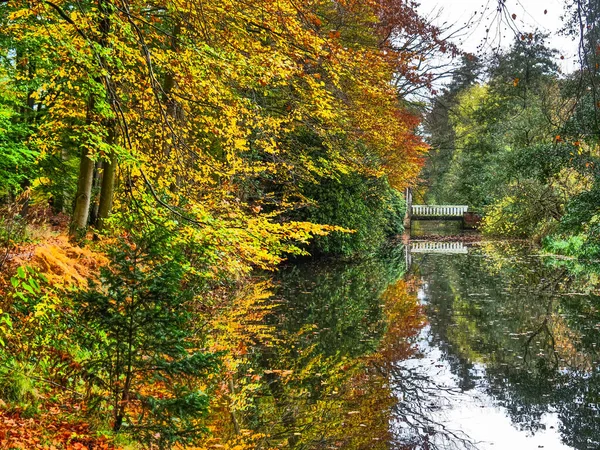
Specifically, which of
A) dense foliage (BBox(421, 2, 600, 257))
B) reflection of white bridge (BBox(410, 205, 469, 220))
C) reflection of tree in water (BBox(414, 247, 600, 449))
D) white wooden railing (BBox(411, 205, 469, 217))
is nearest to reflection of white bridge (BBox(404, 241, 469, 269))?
dense foliage (BBox(421, 2, 600, 257))

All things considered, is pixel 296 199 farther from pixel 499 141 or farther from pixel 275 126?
pixel 499 141

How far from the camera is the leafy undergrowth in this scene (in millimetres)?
3824

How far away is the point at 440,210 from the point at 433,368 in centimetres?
3629

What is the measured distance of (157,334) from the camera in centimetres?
424

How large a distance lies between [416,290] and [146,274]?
11157mm

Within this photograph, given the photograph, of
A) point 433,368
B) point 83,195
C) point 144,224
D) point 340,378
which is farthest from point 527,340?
point 83,195

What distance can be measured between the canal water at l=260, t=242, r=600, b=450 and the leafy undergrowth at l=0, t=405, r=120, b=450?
1483 millimetres

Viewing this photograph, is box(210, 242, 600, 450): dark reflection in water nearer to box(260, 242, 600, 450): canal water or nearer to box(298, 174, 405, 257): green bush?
box(260, 242, 600, 450): canal water

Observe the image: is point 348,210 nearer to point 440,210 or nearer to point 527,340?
point 527,340

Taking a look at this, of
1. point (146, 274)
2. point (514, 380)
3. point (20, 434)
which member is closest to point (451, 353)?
point (514, 380)

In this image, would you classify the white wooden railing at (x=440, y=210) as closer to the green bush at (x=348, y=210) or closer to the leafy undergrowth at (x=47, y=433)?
the green bush at (x=348, y=210)

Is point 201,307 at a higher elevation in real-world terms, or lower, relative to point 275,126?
lower

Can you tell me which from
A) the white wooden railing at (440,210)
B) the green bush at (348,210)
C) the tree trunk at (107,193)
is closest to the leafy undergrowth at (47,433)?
the tree trunk at (107,193)

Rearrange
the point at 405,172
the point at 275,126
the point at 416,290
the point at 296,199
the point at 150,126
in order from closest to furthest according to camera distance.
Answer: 1. the point at 150,126
2. the point at 275,126
3. the point at 416,290
4. the point at 296,199
5. the point at 405,172
